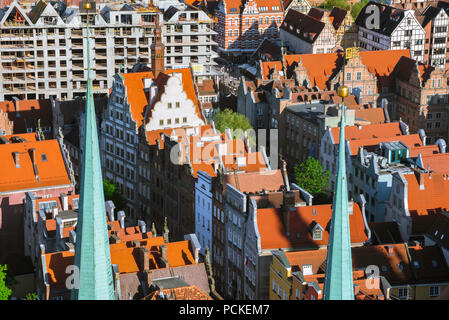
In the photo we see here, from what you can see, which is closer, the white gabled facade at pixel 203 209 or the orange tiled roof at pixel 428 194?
the orange tiled roof at pixel 428 194

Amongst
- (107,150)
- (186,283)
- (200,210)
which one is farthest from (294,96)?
(186,283)

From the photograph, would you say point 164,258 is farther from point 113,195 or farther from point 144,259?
point 113,195

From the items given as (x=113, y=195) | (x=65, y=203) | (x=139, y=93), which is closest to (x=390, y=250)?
(x=65, y=203)

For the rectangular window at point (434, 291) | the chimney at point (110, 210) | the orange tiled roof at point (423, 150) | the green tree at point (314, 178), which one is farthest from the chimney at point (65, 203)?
the orange tiled roof at point (423, 150)

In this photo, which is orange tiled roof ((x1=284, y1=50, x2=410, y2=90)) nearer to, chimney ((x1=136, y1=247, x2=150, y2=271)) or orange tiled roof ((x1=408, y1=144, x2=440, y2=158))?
orange tiled roof ((x1=408, y1=144, x2=440, y2=158))

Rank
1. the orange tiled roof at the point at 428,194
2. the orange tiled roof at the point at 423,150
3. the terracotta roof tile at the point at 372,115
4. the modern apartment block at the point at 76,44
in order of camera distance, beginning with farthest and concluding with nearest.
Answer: the modern apartment block at the point at 76,44 < the terracotta roof tile at the point at 372,115 < the orange tiled roof at the point at 423,150 < the orange tiled roof at the point at 428,194

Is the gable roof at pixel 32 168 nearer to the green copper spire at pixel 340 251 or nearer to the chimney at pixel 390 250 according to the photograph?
the chimney at pixel 390 250
